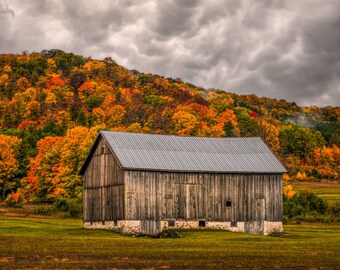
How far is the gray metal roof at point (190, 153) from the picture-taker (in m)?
65.1

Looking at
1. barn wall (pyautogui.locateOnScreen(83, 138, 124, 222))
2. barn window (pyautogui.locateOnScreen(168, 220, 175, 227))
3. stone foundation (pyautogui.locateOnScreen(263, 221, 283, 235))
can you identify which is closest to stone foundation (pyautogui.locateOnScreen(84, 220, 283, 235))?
stone foundation (pyautogui.locateOnScreen(263, 221, 283, 235))

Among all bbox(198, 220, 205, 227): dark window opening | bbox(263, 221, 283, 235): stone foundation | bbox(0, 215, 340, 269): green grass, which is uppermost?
bbox(198, 220, 205, 227): dark window opening

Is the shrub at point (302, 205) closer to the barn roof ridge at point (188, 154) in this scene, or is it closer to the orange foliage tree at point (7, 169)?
the barn roof ridge at point (188, 154)

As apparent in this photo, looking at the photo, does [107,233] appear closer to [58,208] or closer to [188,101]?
[58,208]

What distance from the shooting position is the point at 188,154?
68.6 m

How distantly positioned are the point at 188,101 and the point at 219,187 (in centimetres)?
10754

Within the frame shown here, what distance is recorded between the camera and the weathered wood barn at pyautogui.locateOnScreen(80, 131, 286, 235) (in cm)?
6366

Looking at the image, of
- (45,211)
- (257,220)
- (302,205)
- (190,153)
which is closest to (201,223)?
(257,220)

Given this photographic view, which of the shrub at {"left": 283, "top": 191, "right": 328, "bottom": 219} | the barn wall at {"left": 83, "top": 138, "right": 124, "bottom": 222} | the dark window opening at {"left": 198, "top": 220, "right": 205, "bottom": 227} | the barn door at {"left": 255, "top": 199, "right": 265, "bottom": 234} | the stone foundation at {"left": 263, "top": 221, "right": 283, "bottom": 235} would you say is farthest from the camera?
the shrub at {"left": 283, "top": 191, "right": 328, "bottom": 219}

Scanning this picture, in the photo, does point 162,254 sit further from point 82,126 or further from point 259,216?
point 82,126

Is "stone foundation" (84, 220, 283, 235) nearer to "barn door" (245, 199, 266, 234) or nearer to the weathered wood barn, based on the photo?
the weathered wood barn

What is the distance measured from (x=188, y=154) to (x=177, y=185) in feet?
13.5

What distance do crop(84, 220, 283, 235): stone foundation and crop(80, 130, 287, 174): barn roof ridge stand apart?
16.2 ft

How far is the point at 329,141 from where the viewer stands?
187000mm
